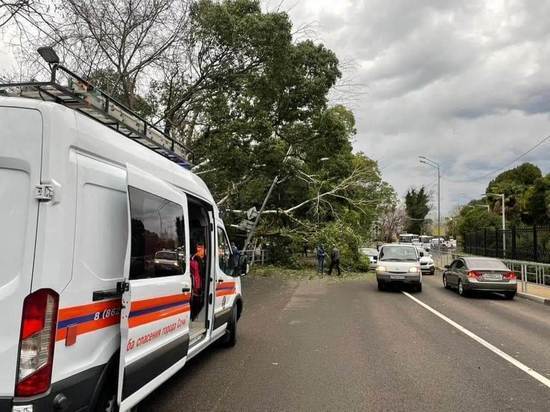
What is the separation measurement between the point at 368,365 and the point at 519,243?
20516mm

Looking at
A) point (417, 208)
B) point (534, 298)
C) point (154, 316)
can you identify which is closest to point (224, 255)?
point (154, 316)

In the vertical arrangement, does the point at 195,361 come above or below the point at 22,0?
below

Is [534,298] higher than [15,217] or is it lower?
lower

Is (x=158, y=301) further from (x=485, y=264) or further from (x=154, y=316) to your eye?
(x=485, y=264)

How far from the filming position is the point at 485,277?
16.2 meters

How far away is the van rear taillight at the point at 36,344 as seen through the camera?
9.78 feet

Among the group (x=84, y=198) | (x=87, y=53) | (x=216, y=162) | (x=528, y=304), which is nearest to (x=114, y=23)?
(x=87, y=53)

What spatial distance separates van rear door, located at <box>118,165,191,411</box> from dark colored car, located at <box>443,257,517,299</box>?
13.3 meters

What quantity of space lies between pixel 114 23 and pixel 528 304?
1556 cm

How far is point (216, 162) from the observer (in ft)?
63.9

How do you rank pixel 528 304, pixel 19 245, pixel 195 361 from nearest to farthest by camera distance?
pixel 19 245 → pixel 195 361 → pixel 528 304

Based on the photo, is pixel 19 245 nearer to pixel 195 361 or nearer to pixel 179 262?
pixel 179 262

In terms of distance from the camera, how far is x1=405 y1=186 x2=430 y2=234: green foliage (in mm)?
103188

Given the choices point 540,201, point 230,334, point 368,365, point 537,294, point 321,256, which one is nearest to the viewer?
point 368,365
